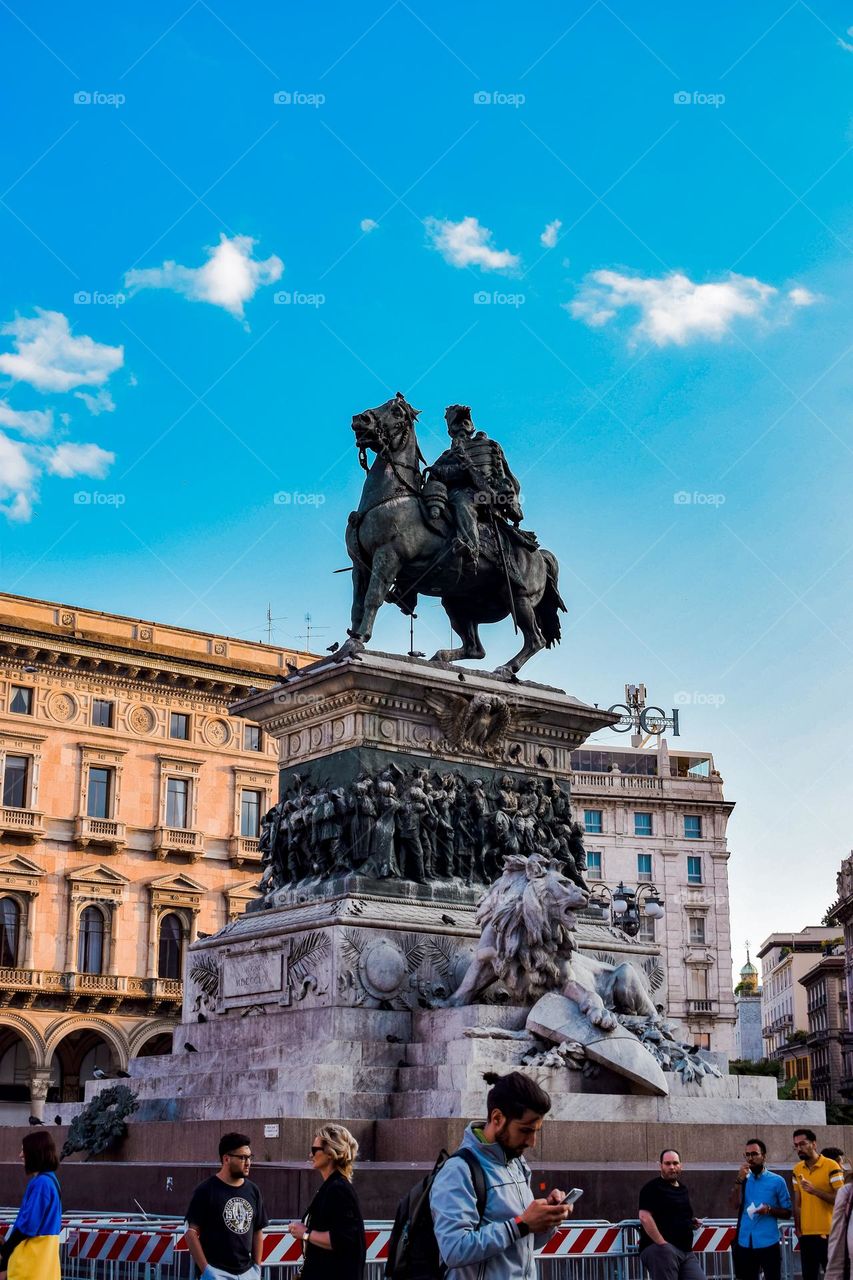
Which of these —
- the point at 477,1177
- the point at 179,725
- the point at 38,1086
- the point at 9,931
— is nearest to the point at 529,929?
the point at 477,1177

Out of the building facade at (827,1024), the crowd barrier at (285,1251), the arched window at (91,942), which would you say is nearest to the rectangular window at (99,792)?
the arched window at (91,942)

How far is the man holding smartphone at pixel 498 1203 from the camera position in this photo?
595 cm

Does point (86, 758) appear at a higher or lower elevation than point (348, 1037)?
higher

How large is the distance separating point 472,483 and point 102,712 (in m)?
37.5

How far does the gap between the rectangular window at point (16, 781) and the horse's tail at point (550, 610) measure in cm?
3539

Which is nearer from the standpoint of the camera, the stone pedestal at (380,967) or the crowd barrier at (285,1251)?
the crowd barrier at (285,1251)

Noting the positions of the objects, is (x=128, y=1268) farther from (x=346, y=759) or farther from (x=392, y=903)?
(x=346, y=759)

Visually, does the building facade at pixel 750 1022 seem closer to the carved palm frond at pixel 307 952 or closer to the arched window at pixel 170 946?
the arched window at pixel 170 946

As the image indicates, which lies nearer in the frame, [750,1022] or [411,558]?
[411,558]

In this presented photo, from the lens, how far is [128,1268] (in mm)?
11469

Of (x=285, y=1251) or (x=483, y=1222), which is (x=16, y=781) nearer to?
(x=285, y=1251)

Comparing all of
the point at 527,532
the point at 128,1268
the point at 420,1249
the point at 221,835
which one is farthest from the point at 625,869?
the point at 420,1249

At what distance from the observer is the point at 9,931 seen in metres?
52.2

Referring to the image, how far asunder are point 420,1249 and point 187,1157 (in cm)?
1011
